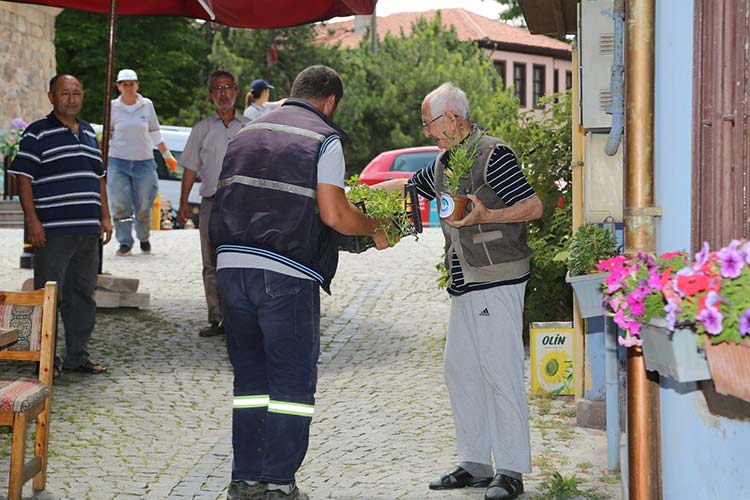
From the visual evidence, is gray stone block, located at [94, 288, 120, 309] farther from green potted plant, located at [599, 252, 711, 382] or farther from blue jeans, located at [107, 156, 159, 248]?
green potted plant, located at [599, 252, 711, 382]

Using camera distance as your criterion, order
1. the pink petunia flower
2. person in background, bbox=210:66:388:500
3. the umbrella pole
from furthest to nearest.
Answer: the umbrella pole → person in background, bbox=210:66:388:500 → the pink petunia flower

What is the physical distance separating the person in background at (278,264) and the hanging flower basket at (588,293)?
1147mm

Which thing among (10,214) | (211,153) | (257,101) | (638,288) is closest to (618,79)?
(638,288)

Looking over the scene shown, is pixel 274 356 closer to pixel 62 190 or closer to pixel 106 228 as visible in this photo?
pixel 62 190

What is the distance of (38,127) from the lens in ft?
27.3

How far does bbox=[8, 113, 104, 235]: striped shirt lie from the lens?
8266 mm

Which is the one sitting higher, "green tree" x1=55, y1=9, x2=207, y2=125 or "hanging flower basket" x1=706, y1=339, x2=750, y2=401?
"green tree" x1=55, y1=9, x2=207, y2=125

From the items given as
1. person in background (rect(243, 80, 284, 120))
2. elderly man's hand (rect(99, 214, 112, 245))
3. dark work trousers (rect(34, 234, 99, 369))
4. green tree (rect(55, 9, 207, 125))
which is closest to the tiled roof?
green tree (rect(55, 9, 207, 125))

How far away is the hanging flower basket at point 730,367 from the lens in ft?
9.30

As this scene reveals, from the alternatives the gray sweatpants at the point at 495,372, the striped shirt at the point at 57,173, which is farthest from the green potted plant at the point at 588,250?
the striped shirt at the point at 57,173

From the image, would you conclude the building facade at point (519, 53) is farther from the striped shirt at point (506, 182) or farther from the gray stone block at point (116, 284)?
the striped shirt at point (506, 182)

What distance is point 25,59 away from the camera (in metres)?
24.1

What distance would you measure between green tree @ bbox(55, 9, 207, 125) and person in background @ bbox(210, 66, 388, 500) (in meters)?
37.6

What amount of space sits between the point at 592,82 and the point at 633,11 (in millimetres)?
1883
